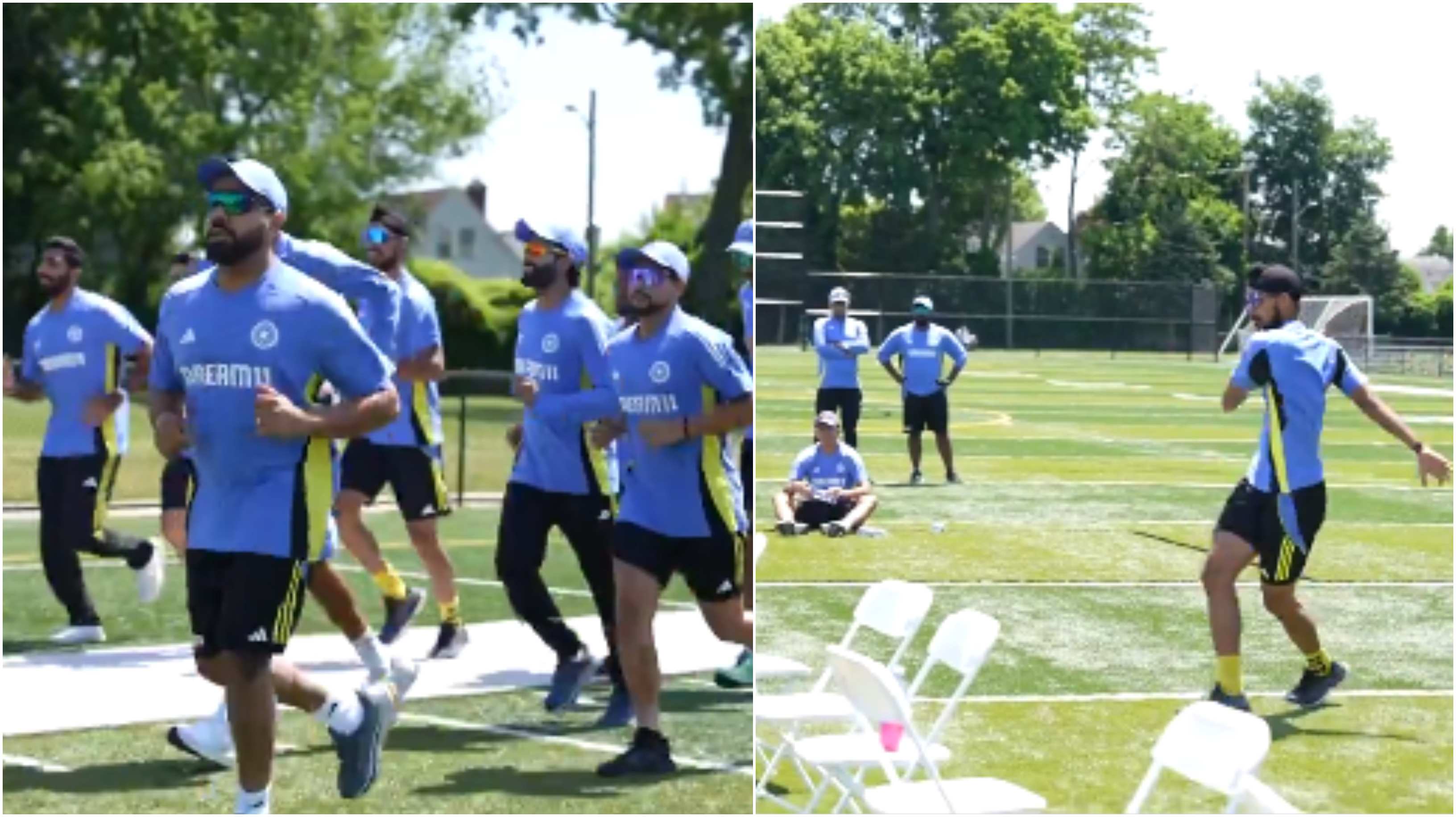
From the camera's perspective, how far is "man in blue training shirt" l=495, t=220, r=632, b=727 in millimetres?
7766

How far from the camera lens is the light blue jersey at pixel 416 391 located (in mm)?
8430

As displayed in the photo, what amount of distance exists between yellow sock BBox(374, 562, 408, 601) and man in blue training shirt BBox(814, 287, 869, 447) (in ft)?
6.03

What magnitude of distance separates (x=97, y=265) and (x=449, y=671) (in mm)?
23185

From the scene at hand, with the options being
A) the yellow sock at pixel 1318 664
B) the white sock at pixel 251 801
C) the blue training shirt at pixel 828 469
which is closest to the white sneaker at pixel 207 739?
the white sock at pixel 251 801

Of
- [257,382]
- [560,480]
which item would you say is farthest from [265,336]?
[560,480]

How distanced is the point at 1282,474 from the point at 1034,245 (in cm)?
110

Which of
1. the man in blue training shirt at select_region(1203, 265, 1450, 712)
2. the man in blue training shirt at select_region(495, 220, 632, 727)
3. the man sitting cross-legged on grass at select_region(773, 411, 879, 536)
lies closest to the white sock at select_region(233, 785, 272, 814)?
the man in blue training shirt at select_region(495, 220, 632, 727)

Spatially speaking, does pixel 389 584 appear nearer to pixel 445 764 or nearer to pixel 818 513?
pixel 818 513

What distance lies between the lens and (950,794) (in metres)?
5.65

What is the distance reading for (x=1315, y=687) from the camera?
7781mm

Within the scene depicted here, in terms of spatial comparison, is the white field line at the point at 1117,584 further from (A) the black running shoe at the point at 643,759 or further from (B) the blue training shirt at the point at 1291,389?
(A) the black running shoe at the point at 643,759

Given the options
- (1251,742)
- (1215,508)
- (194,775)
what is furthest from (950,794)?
(1215,508)

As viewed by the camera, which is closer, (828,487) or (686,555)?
(686,555)

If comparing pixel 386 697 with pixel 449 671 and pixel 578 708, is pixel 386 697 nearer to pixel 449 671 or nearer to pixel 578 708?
pixel 578 708
